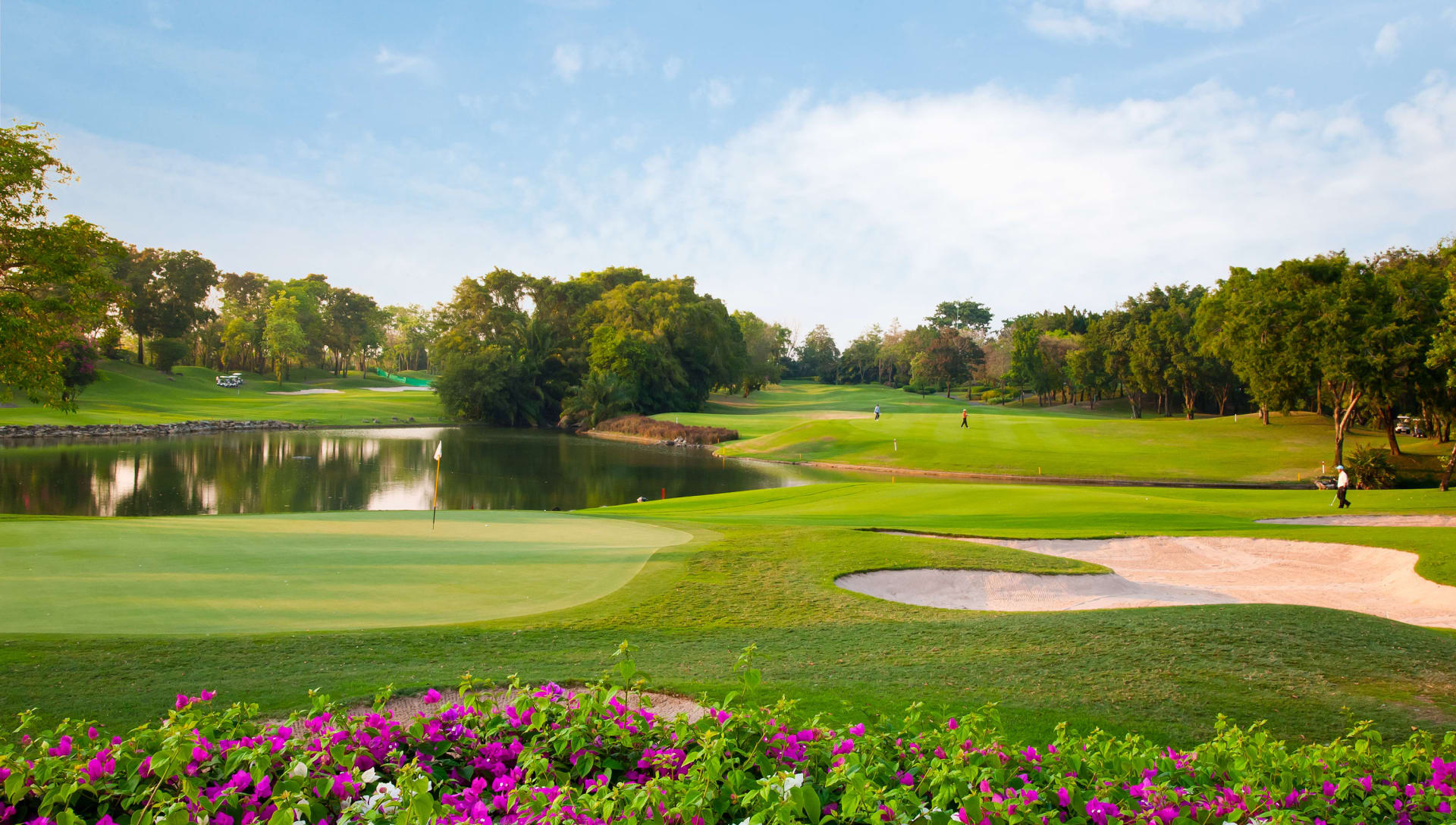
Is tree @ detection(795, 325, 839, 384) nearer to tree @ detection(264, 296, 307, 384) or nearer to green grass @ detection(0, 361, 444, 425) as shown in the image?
green grass @ detection(0, 361, 444, 425)

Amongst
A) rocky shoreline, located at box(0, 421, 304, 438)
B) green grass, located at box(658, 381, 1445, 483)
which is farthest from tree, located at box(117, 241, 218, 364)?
green grass, located at box(658, 381, 1445, 483)

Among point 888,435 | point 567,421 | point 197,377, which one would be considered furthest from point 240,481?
point 197,377

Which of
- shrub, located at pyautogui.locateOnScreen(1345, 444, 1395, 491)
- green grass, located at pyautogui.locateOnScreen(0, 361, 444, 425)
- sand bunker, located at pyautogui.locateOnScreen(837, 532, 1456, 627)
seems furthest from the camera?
green grass, located at pyautogui.locateOnScreen(0, 361, 444, 425)

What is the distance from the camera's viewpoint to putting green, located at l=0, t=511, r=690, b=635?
7.66 meters

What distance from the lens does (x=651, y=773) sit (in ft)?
11.5

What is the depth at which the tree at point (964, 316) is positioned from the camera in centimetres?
14000

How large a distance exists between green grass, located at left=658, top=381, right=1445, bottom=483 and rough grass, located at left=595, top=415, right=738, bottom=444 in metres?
2.27

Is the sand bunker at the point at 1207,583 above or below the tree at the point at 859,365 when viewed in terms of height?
below

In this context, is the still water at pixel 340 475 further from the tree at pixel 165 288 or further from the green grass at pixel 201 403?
the tree at pixel 165 288

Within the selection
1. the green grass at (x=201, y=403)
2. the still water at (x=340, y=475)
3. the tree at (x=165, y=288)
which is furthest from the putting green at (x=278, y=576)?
the tree at (x=165, y=288)

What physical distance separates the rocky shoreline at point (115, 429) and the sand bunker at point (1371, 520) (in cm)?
6068

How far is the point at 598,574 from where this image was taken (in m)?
10.7

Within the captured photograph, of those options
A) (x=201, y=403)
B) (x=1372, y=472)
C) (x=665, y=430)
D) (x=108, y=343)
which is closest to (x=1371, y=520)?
(x=1372, y=472)

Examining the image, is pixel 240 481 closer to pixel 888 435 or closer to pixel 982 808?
pixel 888 435
